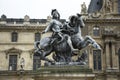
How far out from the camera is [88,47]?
53938mm

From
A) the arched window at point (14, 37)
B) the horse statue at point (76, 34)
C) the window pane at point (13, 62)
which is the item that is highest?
the arched window at point (14, 37)

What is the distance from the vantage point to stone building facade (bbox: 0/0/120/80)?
53.5 meters

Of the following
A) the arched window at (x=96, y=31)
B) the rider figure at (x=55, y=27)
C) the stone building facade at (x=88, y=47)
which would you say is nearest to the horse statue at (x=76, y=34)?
the rider figure at (x=55, y=27)

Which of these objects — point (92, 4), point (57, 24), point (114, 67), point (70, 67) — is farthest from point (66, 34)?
point (92, 4)

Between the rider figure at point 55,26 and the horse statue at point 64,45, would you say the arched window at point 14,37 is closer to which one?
the rider figure at point 55,26

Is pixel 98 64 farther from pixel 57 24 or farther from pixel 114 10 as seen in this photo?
pixel 57 24

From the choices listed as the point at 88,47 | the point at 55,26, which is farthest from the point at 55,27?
the point at 88,47

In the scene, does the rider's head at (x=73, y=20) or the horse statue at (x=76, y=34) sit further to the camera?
the rider's head at (x=73, y=20)

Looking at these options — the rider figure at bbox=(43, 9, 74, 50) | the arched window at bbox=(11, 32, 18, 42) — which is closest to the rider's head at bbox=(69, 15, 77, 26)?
the rider figure at bbox=(43, 9, 74, 50)

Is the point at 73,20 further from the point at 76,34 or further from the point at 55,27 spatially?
the point at 55,27

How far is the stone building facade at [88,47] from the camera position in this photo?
5347 centimetres

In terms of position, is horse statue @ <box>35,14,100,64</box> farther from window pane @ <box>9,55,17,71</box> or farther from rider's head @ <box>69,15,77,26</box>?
window pane @ <box>9,55,17,71</box>

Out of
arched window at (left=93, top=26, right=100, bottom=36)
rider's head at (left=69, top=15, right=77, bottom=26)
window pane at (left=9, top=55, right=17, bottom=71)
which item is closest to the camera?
rider's head at (left=69, top=15, right=77, bottom=26)

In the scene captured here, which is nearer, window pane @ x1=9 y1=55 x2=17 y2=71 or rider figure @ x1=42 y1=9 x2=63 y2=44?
rider figure @ x1=42 y1=9 x2=63 y2=44
